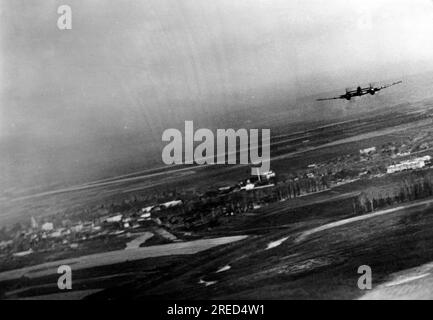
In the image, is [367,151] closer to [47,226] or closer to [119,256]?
[119,256]

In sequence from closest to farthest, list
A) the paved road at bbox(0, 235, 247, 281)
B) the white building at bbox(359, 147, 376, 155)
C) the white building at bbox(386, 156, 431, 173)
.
Result: the paved road at bbox(0, 235, 247, 281), the white building at bbox(386, 156, 431, 173), the white building at bbox(359, 147, 376, 155)

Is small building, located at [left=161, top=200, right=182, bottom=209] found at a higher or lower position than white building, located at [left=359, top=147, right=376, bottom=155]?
lower

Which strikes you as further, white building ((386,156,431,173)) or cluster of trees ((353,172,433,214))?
white building ((386,156,431,173))

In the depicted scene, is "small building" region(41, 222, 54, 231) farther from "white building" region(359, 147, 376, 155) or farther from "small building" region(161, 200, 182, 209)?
"white building" region(359, 147, 376, 155)

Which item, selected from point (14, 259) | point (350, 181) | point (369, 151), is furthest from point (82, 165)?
point (369, 151)

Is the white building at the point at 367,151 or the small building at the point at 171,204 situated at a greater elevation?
the white building at the point at 367,151

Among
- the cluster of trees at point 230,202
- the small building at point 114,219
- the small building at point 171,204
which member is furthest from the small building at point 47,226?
the small building at point 171,204

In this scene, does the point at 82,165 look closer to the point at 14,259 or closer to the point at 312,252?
the point at 14,259

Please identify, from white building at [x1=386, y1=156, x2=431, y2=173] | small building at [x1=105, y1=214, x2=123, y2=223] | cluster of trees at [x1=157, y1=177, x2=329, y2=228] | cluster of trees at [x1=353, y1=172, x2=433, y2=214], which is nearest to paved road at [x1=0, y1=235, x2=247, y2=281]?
cluster of trees at [x1=157, y1=177, x2=329, y2=228]

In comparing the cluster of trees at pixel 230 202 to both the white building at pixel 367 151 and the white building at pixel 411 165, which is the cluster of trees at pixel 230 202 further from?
the white building at pixel 411 165
